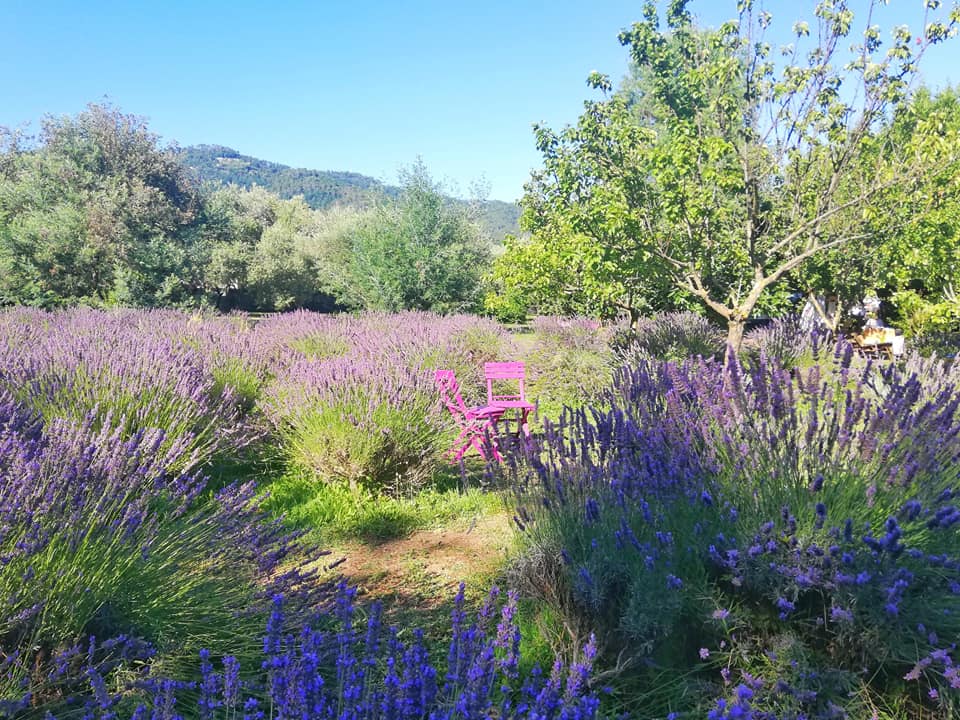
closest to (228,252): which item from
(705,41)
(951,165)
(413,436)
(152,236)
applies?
(152,236)

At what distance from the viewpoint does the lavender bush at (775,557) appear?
178cm

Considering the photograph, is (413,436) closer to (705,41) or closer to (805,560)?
(805,560)

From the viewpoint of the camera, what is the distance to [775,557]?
6.29 ft

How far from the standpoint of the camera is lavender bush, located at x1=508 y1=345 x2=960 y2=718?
1784mm

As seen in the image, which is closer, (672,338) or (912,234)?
(912,234)

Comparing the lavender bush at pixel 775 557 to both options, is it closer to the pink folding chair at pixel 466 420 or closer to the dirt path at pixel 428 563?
the dirt path at pixel 428 563

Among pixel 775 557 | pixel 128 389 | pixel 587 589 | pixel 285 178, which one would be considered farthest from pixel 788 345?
pixel 285 178

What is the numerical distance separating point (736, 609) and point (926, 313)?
11627 millimetres

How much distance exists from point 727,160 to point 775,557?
298 inches

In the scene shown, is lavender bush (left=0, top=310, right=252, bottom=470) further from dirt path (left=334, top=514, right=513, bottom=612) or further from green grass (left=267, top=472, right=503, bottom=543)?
dirt path (left=334, top=514, right=513, bottom=612)

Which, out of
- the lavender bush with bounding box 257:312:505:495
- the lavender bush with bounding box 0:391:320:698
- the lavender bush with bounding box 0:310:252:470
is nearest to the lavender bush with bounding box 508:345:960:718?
the lavender bush with bounding box 0:391:320:698

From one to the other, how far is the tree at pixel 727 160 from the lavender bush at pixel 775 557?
482cm

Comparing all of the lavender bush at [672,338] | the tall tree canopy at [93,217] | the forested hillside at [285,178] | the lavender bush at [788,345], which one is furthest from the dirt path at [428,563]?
the forested hillside at [285,178]

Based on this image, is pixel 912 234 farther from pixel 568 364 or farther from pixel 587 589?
pixel 587 589
